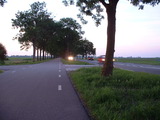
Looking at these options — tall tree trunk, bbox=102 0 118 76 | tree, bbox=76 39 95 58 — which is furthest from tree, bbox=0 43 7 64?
tree, bbox=76 39 95 58

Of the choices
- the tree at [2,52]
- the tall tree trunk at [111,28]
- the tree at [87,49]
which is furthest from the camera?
the tree at [87,49]

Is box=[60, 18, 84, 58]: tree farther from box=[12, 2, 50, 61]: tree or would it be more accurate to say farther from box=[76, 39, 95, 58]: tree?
box=[76, 39, 95, 58]: tree

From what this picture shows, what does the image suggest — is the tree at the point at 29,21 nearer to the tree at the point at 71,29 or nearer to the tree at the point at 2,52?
the tree at the point at 2,52

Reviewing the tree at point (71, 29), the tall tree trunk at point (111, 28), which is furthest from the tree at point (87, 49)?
the tall tree trunk at point (111, 28)

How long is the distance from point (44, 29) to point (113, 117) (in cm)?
4542

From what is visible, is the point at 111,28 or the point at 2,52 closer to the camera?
the point at 111,28

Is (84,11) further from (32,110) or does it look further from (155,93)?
(32,110)

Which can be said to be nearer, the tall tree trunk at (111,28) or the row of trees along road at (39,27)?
the tall tree trunk at (111,28)

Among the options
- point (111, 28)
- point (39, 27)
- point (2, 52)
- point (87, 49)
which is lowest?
point (2, 52)

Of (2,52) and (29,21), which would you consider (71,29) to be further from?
(2,52)

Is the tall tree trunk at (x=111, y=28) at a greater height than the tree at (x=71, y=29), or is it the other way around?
the tree at (x=71, y=29)

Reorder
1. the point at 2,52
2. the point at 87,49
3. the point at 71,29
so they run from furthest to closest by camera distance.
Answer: the point at 87,49 < the point at 71,29 < the point at 2,52

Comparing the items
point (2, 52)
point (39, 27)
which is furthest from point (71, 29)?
point (2, 52)

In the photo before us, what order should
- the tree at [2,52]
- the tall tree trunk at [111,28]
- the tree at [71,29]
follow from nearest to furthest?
the tall tree trunk at [111,28] < the tree at [2,52] < the tree at [71,29]
